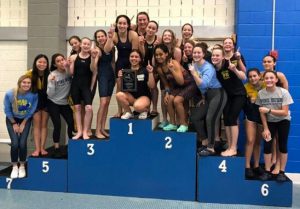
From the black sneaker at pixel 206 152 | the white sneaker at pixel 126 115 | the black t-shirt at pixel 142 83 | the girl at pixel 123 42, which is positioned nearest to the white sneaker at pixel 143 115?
the white sneaker at pixel 126 115

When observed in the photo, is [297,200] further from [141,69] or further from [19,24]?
[19,24]

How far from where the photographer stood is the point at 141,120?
140 inches

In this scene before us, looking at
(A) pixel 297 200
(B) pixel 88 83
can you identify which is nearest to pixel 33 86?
(B) pixel 88 83

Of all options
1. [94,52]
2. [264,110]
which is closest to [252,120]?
[264,110]

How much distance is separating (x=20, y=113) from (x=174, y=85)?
1.79 metres

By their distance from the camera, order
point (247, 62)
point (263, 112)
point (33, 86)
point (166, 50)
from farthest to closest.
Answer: point (247, 62), point (33, 86), point (166, 50), point (263, 112)

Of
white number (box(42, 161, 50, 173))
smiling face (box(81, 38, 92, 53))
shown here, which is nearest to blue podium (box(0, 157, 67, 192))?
white number (box(42, 161, 50, 173))

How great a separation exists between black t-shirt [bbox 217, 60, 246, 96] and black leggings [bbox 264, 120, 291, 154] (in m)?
0.46

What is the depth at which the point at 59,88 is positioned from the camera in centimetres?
392

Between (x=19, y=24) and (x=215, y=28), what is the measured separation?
9.36ft

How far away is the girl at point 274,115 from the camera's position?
3.37m

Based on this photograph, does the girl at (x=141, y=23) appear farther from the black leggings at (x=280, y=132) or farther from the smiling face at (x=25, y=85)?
the black leggings at (x=280, y=132)

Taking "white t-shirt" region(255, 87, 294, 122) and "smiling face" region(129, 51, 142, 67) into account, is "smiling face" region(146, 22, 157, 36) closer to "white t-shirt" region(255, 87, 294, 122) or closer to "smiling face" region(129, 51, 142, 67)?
"smiling face" region(129, 51, 142, 67)

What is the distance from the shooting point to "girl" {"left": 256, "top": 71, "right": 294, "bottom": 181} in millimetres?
3365
